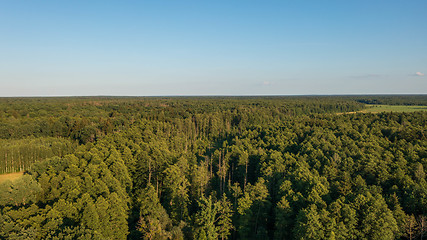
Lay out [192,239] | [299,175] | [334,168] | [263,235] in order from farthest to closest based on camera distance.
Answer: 1. [334,168]
2. [299,175]
3. [263,235]
4. [192,239]

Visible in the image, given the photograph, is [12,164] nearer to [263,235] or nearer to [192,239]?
[192,239]

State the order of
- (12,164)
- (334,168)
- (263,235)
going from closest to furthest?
1. (263,235)
2. (334,168)
3. (12,164)

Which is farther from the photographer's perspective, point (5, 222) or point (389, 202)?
point (389, 202)

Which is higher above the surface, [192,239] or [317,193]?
[317,193]

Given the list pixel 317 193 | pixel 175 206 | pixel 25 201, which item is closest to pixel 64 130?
pixel 25 201

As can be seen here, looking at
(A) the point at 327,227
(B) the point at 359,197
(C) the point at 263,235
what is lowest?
(C) the point at 263,235

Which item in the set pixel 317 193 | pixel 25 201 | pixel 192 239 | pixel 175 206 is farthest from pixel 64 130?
pixel 317 193

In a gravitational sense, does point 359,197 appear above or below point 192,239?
above

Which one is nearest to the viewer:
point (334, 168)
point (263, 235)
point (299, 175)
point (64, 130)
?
point (263, 235)

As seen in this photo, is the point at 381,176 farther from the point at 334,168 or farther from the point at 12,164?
the point at 12,164
